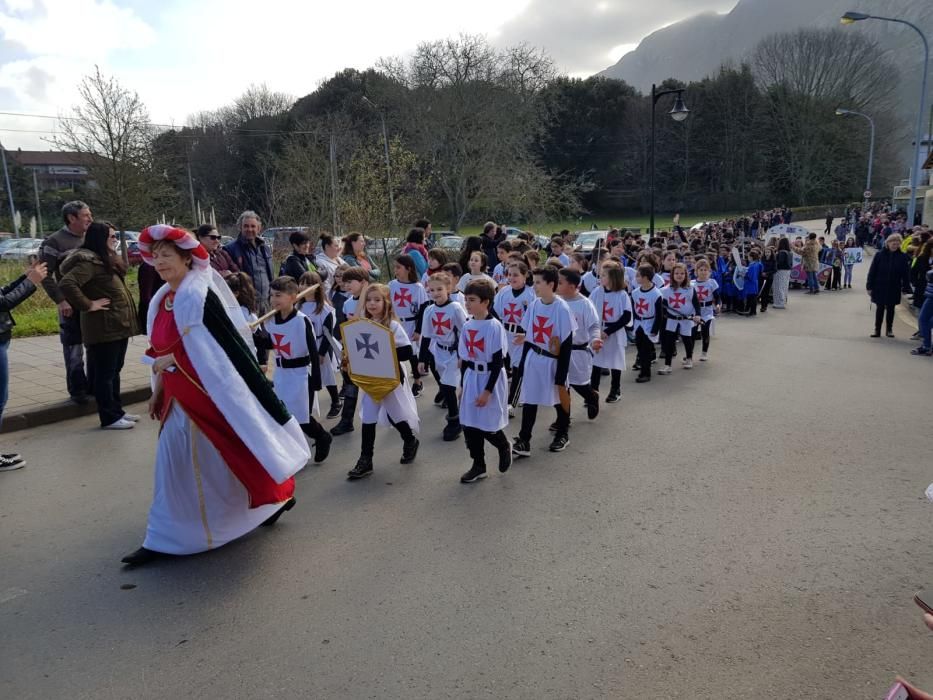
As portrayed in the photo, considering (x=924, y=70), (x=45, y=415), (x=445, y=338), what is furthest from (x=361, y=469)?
(x=924, y=70)

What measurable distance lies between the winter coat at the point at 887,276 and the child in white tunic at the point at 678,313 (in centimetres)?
466

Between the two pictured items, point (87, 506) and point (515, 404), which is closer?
point (87, 506)

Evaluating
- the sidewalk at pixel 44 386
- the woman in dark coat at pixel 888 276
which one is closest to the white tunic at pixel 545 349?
the sidewalk at pixel 44 386

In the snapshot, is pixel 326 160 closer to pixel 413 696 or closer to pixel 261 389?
pixel 261 389

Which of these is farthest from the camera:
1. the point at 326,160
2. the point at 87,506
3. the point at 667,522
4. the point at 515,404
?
the point at 326,160

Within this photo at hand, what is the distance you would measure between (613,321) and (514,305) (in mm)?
1405

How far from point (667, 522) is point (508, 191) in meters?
26.9

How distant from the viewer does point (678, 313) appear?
400 inches

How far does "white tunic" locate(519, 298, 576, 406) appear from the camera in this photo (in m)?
6.21

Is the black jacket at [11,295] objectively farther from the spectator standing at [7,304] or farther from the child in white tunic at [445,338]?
the child in white tunic at [445,338]

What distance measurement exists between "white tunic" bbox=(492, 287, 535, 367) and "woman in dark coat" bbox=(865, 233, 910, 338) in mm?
8326

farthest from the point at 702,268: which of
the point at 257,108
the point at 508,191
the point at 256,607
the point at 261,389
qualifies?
the point at 257,108

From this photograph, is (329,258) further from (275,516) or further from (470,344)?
(275,516)

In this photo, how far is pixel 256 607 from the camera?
12.5ft
